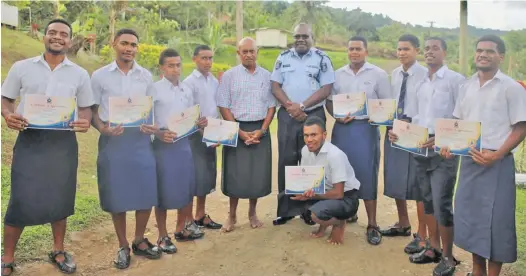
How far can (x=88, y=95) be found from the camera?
3.83 meters

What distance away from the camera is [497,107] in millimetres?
3320

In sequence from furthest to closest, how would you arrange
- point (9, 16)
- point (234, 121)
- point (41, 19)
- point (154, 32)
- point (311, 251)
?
point (154, 32) → point (41, 19) → point (9, 16) → point (234, 121) → point (311, 251)

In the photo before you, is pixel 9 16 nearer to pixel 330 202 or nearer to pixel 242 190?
pixel 242 190

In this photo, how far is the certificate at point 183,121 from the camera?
4.16m

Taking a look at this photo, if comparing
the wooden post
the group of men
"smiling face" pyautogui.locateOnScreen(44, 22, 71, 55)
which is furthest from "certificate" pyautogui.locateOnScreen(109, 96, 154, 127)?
the wooden post

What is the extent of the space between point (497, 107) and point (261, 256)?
90.1 inches

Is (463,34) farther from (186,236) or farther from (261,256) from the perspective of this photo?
(186,236)

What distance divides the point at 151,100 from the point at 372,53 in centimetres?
1056

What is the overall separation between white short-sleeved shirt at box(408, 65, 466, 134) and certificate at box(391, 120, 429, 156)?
0.11m

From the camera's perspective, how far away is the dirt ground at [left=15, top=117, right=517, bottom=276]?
160 inches

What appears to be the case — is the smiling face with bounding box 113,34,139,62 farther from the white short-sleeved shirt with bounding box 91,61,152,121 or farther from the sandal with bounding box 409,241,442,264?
the sandal with bounding box 409,241,442,264

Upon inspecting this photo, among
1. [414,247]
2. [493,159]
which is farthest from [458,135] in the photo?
[414,247]

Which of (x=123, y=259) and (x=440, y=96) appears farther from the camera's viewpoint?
(x=123, y=259)

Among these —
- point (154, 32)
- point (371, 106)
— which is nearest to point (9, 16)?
point (154, 32)
